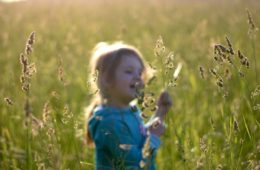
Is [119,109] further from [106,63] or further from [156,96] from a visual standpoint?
[156,96]

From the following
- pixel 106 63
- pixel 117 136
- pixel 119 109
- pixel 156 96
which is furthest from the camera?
pixel 156 96

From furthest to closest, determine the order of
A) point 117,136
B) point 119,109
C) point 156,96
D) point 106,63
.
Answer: point 156,96
point 106,63
point 119,109
point 117,136

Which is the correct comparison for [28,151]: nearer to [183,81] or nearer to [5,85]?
[5,85]

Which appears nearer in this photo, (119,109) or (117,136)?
(117,136)

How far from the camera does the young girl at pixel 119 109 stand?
2158mm

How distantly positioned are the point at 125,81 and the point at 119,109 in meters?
0.13

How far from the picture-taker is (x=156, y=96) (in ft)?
11.9

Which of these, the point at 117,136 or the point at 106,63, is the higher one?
the point at 106,63

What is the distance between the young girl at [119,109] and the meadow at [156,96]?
82mm

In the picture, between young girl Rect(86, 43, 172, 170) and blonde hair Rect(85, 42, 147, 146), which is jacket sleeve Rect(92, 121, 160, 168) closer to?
young girl Rect(86, 43, 172, 170)

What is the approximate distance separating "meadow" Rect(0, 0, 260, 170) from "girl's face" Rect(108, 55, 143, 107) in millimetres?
95

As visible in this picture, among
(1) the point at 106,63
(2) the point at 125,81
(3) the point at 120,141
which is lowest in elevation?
(3) the point at 120,141

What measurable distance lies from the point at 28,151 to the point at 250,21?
717mm

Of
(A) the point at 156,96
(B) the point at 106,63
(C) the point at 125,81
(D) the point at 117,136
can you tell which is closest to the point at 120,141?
(D) the point at 117,136
